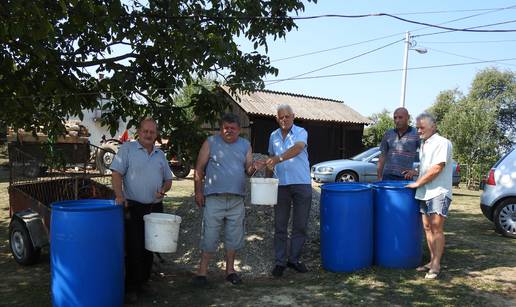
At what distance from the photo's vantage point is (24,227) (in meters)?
5.59

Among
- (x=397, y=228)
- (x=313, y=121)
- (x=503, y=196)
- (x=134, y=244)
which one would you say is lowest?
(x=134, y=244)

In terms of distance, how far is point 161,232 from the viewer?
4.25 metres

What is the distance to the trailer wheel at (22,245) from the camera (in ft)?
18.2

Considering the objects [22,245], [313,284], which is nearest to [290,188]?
[313,284]

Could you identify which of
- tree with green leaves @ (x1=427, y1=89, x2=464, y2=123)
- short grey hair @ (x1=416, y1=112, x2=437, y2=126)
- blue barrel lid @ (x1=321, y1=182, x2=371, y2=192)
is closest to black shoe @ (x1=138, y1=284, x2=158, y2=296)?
blue barrel lid @ (x1=321, y1=182, x2=371, y2=192)

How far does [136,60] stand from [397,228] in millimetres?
3882

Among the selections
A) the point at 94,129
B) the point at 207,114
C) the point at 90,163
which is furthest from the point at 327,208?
the point at 94,129

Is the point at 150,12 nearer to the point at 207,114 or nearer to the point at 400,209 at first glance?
the point at 207,114

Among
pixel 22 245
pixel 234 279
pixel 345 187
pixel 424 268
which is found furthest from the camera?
pixel 22 245

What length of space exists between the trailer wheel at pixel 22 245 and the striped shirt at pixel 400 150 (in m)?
4.47

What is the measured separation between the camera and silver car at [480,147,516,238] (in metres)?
7.21

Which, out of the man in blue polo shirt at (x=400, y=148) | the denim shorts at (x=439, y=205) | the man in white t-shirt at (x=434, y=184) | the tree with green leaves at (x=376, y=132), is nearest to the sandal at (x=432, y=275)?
the man in white t-shirt at (x=434, y=184)

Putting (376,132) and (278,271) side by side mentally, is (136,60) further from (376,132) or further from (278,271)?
(376,132)

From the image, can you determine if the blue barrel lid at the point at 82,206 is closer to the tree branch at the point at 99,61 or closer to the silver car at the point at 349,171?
the tree branch at the point at 99,61
